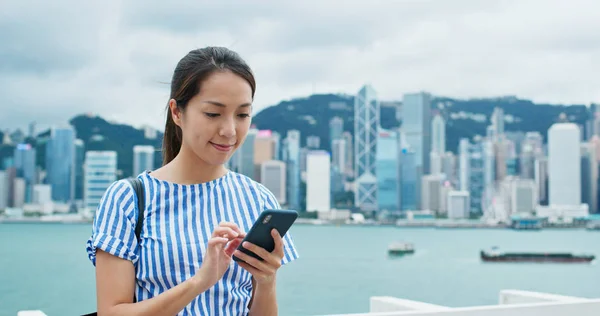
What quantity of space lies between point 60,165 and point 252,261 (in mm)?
34138

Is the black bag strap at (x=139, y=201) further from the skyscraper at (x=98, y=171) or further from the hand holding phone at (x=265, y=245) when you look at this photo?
the skyscraper at (x=98, y=171)

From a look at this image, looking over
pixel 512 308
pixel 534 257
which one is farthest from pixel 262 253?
pixel 534 257

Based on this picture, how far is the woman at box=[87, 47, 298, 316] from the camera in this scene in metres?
0.99

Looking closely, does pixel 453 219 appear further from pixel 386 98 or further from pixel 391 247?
pixel 386 98

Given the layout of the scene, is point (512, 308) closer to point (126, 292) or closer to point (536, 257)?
point (126, 292)

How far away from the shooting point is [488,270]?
48.2m

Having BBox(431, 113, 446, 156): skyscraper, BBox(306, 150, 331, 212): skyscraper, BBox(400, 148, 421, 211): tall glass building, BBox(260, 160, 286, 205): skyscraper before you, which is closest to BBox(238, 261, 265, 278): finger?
BBox(260, 160, 286, 205): skyscraper

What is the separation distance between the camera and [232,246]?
3.29 feet

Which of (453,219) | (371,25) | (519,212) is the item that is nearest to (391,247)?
(453,219)

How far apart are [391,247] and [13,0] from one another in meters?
34.5

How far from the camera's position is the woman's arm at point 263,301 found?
43.6 inches

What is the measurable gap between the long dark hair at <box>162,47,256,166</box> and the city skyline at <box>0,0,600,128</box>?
48.5m

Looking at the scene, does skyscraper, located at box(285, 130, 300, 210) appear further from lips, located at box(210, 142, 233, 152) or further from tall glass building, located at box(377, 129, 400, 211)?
lips, located at box(210, 142, 233, 152)

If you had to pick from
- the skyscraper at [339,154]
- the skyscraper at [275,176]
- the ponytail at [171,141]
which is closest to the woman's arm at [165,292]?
the ponytail at [171,141]
